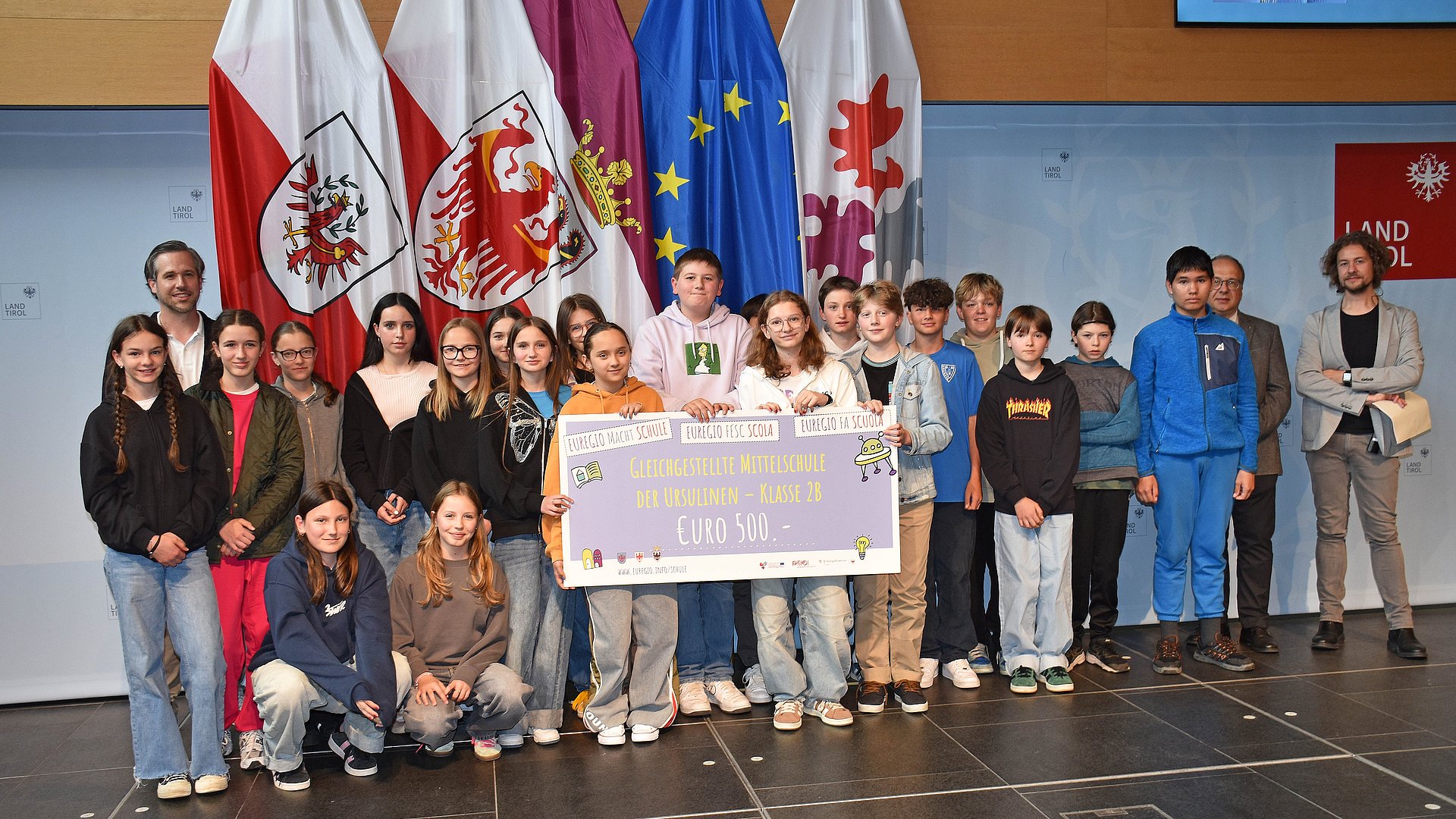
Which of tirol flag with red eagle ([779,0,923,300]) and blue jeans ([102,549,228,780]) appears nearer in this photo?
blue jeans ([102,549,228,780])

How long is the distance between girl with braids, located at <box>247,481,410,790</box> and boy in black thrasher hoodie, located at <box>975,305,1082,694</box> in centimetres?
232

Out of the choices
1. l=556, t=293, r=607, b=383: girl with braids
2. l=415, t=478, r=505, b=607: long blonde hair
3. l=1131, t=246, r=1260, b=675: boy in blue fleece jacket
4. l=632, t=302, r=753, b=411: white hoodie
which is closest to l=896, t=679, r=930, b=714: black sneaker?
l=1131, t=246, r=1260, b=675: boy in blue fleece jacket

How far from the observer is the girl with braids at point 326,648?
130 inches

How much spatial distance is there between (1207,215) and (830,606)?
127 inches

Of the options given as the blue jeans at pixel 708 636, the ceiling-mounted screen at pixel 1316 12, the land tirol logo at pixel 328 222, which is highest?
the ceiling-mounted screen at pixel 1316 12

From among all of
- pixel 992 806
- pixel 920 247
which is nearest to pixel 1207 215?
pixel 920 247

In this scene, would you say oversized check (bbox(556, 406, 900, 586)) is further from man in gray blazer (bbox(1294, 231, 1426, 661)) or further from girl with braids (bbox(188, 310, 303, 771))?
man in gray blazer (bbox(1294, 231, 1426, 661))

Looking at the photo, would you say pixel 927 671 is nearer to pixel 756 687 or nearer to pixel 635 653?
pixel 756 687

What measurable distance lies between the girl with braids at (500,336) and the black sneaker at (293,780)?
1.46 metres

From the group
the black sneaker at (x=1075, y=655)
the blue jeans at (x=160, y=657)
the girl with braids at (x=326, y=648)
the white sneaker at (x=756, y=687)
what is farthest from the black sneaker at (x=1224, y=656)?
the blue jeans at (x=160, y=657)

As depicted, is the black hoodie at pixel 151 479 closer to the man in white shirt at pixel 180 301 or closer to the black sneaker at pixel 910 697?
the man in white shirt at pixel 180 301

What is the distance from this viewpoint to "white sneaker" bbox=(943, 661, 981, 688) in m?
4.14

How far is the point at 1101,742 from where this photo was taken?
3.52m

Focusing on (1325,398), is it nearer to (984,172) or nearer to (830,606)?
(984,172)
